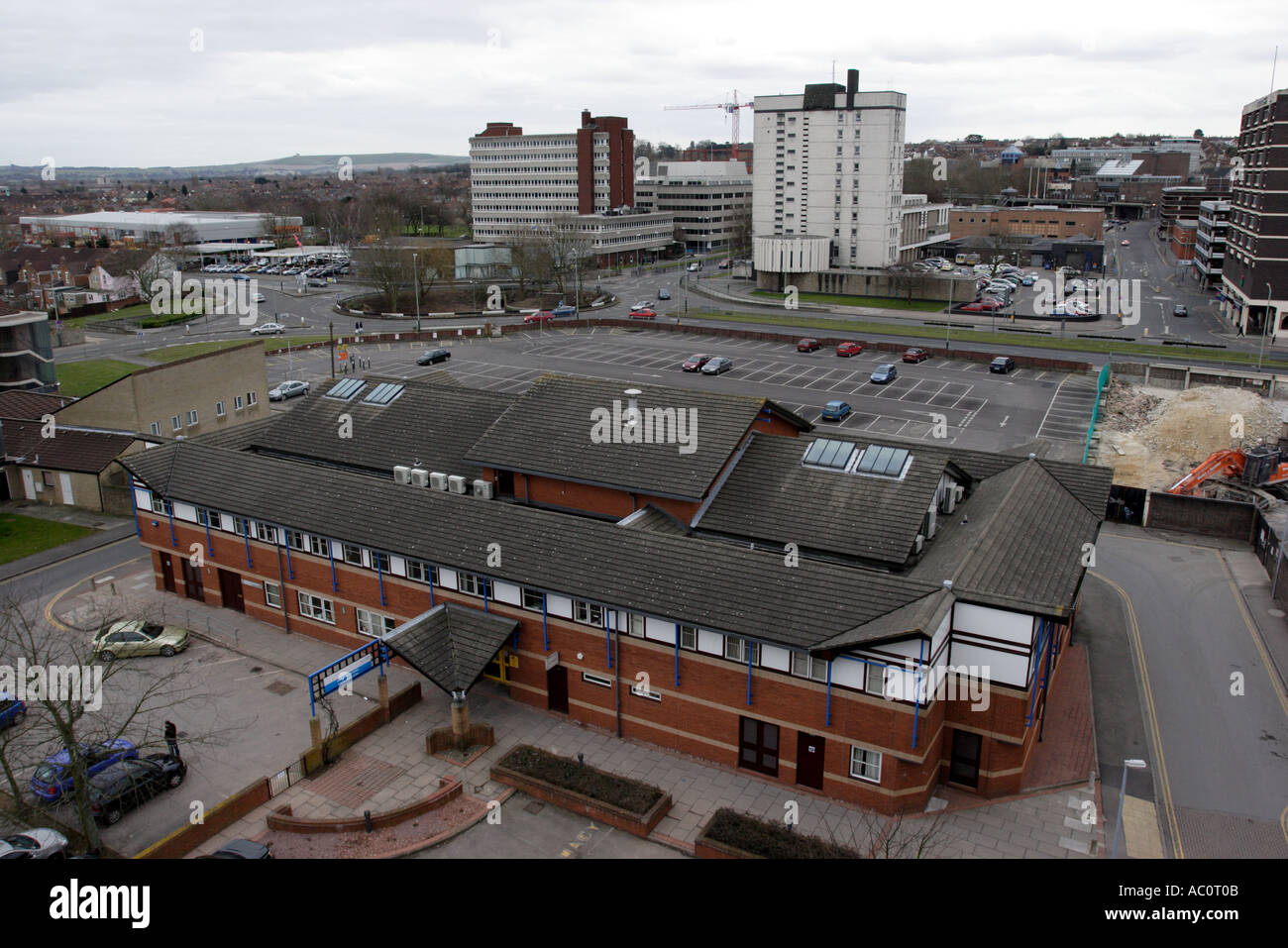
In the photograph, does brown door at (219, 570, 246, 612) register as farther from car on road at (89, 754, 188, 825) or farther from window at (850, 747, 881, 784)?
window at (850, 747, 881, 784)

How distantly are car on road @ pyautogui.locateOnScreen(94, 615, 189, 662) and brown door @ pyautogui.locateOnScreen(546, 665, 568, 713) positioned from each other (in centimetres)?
1346

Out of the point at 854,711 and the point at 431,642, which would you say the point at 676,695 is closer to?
the point at 854,711

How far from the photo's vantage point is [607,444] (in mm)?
30078

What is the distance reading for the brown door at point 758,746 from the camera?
2352 centimetres

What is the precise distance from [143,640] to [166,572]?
17.9 ft

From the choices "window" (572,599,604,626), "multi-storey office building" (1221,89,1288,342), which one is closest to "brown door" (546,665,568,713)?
"window" (572,599,604,626)

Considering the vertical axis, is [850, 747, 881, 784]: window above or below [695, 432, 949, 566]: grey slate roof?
below

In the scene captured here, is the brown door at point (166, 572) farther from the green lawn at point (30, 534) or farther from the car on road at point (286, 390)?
the car on road at point (286, 390)

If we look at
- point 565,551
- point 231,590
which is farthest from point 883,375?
point 231,590

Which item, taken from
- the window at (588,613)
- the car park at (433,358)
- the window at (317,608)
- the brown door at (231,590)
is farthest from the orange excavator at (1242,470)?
the car park at (433,358)

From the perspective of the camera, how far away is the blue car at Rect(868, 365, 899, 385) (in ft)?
215

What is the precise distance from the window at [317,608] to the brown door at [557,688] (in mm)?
9014

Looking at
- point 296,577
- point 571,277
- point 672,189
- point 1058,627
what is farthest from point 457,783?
point 672,189
